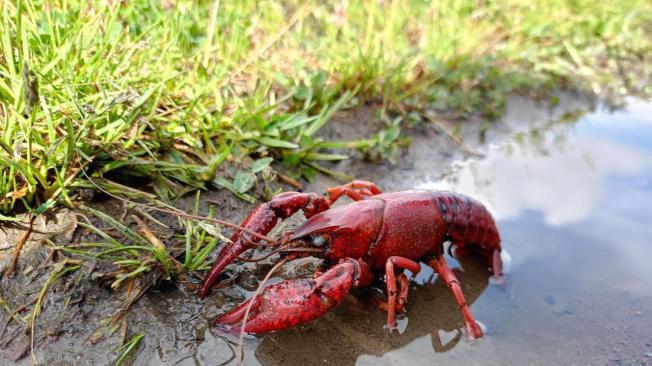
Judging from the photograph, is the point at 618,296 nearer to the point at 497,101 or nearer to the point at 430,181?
the point at 430,181

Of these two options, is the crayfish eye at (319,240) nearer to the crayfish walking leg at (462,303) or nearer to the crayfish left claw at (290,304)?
the crayfish left claw at (290,304)

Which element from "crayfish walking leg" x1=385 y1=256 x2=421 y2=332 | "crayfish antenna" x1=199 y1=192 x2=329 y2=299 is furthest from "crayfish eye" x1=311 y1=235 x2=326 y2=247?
"crayfish walking leg" x1=385 y1=256 x2=421 y2=332

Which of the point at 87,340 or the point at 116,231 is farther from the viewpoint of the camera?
the point at 116,231

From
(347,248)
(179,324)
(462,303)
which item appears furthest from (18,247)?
(462,303)

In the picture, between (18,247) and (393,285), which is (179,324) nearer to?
(18,247)

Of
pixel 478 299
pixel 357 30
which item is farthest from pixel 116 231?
pixel 357 30

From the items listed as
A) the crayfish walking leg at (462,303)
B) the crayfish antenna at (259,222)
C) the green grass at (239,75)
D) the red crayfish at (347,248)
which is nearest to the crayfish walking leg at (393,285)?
the red crayfish at (347,248)
